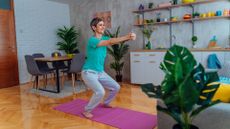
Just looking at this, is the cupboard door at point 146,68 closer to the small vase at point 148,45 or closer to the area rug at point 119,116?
the small vase at point 148,45

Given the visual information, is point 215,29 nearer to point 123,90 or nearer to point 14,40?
point 123,90

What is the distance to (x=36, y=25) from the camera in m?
6.00

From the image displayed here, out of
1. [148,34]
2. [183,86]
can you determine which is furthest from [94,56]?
[148,34]

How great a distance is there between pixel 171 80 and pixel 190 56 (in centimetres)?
18

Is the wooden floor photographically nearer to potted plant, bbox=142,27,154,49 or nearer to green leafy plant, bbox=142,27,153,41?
potted plant, bbox=142,27,154,49

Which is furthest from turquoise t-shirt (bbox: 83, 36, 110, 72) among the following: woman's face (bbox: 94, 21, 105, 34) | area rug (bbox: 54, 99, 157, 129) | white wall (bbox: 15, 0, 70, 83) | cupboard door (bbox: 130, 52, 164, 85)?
white wall (bbox: 15, 0, 70, 83)

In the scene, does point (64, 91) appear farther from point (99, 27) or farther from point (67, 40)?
point (67, 40)

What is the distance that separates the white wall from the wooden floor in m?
1.43

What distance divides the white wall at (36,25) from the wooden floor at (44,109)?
4.68ft

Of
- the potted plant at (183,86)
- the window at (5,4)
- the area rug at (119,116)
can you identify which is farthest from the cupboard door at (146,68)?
the window at (5,4)

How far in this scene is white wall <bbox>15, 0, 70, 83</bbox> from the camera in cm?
560

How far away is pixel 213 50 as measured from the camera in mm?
3875

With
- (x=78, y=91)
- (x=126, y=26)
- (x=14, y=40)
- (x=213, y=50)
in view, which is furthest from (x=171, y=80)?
(x=14, y=40)

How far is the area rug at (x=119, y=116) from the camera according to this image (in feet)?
8.47
